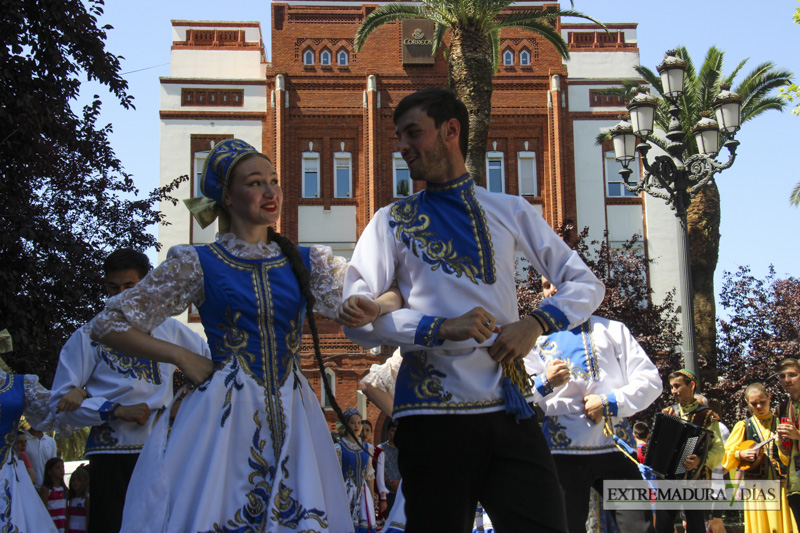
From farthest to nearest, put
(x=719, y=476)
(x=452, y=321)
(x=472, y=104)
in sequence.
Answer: (x=472, y=104)
(x=719, y=476)
(x=452, y=321)

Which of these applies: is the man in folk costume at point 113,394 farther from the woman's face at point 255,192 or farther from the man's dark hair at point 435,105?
the man's dark hair at point 435,105

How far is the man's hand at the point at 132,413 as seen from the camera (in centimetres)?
584

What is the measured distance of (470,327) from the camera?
3.42 meters

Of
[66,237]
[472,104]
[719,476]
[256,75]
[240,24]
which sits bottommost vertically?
[719,476]

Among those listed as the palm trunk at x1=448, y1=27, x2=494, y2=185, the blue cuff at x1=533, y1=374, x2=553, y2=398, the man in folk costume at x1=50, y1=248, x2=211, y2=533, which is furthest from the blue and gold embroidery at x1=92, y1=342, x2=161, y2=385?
the palm trunk at x1=448, y1=27, x2=494, y2=185

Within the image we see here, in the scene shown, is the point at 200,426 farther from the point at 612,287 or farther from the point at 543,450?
the point at 612,287

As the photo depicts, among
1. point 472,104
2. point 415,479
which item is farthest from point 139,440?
point 472,104

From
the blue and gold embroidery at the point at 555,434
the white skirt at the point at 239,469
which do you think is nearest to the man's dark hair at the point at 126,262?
the white skirt at the point at 239,469

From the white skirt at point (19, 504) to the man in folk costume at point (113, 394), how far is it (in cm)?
40

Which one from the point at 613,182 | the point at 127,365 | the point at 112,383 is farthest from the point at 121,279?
the point at 613,182

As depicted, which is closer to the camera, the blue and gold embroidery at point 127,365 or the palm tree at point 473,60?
the blue and gold embroidery at point 127,365

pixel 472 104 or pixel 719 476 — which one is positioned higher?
pixel 472 104

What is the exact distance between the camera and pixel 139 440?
6.04m

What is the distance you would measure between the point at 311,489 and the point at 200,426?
536mm
